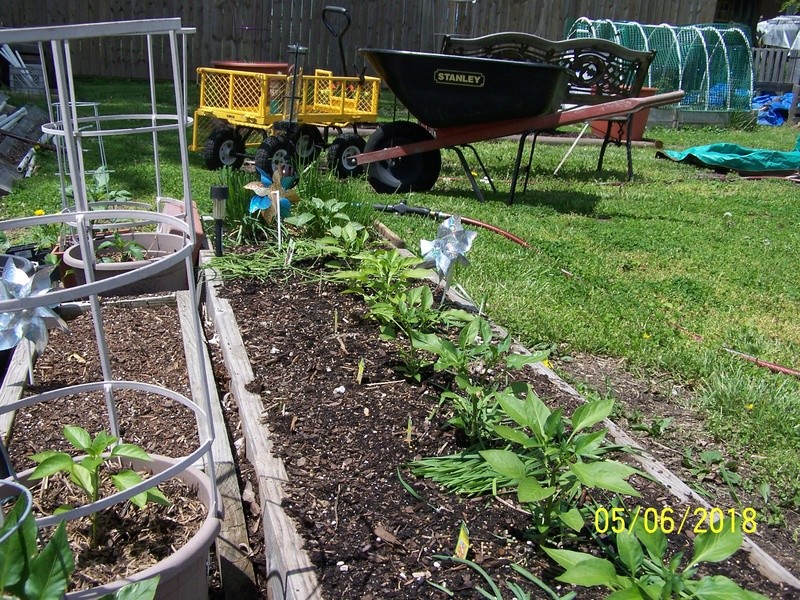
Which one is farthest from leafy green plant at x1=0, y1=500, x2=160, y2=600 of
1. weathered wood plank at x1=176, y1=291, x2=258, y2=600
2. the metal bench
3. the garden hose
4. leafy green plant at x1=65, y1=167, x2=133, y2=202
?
the metal bench

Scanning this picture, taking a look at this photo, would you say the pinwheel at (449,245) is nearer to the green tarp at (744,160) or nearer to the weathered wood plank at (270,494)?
the weathered wood plank at (270,494)

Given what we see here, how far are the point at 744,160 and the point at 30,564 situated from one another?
315 inches

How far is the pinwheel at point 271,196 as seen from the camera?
3.34 metres

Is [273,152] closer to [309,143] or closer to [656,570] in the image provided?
[309,143]

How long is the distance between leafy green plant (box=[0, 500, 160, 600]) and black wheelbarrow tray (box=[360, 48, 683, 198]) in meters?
4.48

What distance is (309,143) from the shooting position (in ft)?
19.8

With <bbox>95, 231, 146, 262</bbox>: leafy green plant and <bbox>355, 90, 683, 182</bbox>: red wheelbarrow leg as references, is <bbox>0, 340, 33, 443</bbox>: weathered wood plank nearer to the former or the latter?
<bbox>95, 231, 146, 262</bbox>: leafy green plant

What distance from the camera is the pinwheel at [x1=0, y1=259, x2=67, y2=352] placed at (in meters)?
1.76

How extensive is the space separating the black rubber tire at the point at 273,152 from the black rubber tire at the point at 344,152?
44 cm

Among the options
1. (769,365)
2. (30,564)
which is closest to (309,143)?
(769,365)

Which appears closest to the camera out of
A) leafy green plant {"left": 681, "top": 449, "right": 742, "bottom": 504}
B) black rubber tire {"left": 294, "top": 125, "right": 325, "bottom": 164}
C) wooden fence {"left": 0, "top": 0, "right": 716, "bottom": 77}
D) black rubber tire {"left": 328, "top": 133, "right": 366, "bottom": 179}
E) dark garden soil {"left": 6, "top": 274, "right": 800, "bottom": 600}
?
dark garden soil {"left": 6, "top": 274, "right": 800, "bottom": 600}

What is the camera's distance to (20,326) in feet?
5.96

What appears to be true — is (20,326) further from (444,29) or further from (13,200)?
(444,29)

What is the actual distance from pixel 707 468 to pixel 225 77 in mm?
4893
